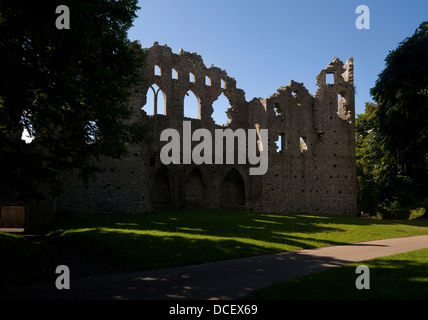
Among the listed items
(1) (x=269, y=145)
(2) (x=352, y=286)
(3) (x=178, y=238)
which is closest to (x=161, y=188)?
(1) (x=269, y=145)

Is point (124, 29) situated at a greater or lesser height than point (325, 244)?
greater

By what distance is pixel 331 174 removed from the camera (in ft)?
114

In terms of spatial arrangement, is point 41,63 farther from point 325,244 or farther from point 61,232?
point 325,244

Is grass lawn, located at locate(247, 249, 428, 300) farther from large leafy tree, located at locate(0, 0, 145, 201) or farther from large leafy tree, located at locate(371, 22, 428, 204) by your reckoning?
large leafy tree, located at locate(0, 0, 145, 201)

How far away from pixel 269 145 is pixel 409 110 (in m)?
18.3

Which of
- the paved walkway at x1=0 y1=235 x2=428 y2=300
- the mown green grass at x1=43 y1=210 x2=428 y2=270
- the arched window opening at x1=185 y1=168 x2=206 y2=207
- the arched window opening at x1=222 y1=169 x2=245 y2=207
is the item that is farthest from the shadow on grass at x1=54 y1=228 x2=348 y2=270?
the arched window opening at x1=222 y1=169 x2=245 y2=207

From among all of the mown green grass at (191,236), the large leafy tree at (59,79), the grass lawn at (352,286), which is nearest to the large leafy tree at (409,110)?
the mown green grass at (191,236)

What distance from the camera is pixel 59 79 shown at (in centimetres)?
853

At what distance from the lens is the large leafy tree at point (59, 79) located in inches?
299

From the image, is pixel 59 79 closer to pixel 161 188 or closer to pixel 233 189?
pixel 161 188

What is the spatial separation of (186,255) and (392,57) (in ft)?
43.8

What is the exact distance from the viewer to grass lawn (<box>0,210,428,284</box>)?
1111cm

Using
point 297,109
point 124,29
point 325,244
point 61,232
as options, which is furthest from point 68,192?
point 297,109
